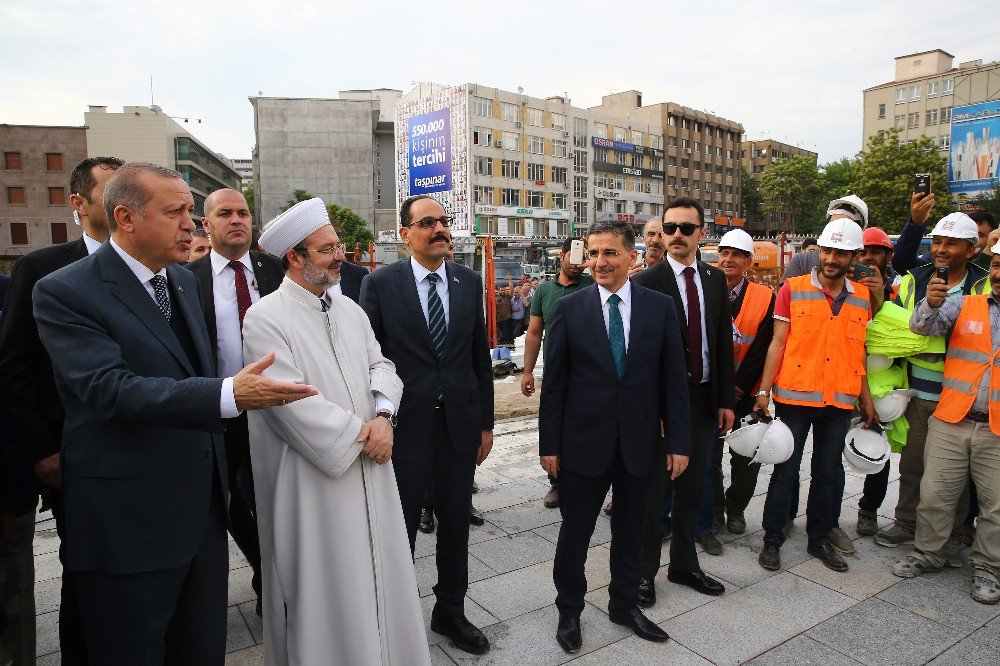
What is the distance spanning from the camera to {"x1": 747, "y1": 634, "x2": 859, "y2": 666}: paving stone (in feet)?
→ 9.52

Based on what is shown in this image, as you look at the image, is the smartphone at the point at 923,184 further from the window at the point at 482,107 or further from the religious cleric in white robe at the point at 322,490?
the window at the point at 482,107

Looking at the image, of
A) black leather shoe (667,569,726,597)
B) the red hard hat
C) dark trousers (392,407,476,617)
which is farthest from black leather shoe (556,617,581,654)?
the red hard hat

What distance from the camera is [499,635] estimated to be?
10.4ft

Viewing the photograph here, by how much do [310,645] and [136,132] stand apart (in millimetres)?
64278

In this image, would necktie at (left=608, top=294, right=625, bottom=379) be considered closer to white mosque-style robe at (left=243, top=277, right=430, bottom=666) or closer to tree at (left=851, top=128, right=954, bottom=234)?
white mosque-style robe at (left=243, top=277, right=430, bottom=666)

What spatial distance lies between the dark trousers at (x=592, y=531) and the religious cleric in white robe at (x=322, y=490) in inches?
34.1

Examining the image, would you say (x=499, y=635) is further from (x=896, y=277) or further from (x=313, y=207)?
(x=896, y=277)

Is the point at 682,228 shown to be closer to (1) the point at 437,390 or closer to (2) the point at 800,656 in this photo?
(1) the point at 437,390

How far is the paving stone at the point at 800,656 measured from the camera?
290 cm

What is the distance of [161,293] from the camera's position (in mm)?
2258

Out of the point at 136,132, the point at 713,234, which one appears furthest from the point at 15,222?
the point at 713,234

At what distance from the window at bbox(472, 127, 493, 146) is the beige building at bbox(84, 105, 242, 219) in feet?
71.6

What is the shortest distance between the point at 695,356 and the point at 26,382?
3.25m

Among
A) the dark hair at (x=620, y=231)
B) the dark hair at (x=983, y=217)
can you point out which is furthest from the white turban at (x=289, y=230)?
the dark hair at (x=983, y=217)
